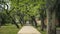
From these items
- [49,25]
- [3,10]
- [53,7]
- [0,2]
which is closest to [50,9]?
[53,7]

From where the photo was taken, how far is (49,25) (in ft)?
50.9

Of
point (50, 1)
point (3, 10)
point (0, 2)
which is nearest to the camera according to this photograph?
point (50, 1)

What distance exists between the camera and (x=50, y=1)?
1459cm

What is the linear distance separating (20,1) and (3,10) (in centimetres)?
2132

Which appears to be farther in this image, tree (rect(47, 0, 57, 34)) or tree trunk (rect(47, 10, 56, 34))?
tree trunk (rect(47, 10, 56, 34))

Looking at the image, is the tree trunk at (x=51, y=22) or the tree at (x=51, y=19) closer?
the tree at (x=51, y=19)

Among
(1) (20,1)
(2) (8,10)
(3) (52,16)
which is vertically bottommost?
(2) (8,10)

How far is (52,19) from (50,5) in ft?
3.99

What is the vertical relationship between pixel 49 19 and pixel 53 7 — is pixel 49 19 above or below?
below

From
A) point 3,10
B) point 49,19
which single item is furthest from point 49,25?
point 3,10

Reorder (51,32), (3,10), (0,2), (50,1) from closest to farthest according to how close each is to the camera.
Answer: (50,1) < (51,32) < (0,2) < (3,10)

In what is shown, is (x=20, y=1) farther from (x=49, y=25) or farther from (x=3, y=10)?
(x=3, y=10)

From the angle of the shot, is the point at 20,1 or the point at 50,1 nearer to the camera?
the point at 50,1

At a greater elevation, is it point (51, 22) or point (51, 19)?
point (51, 19)
